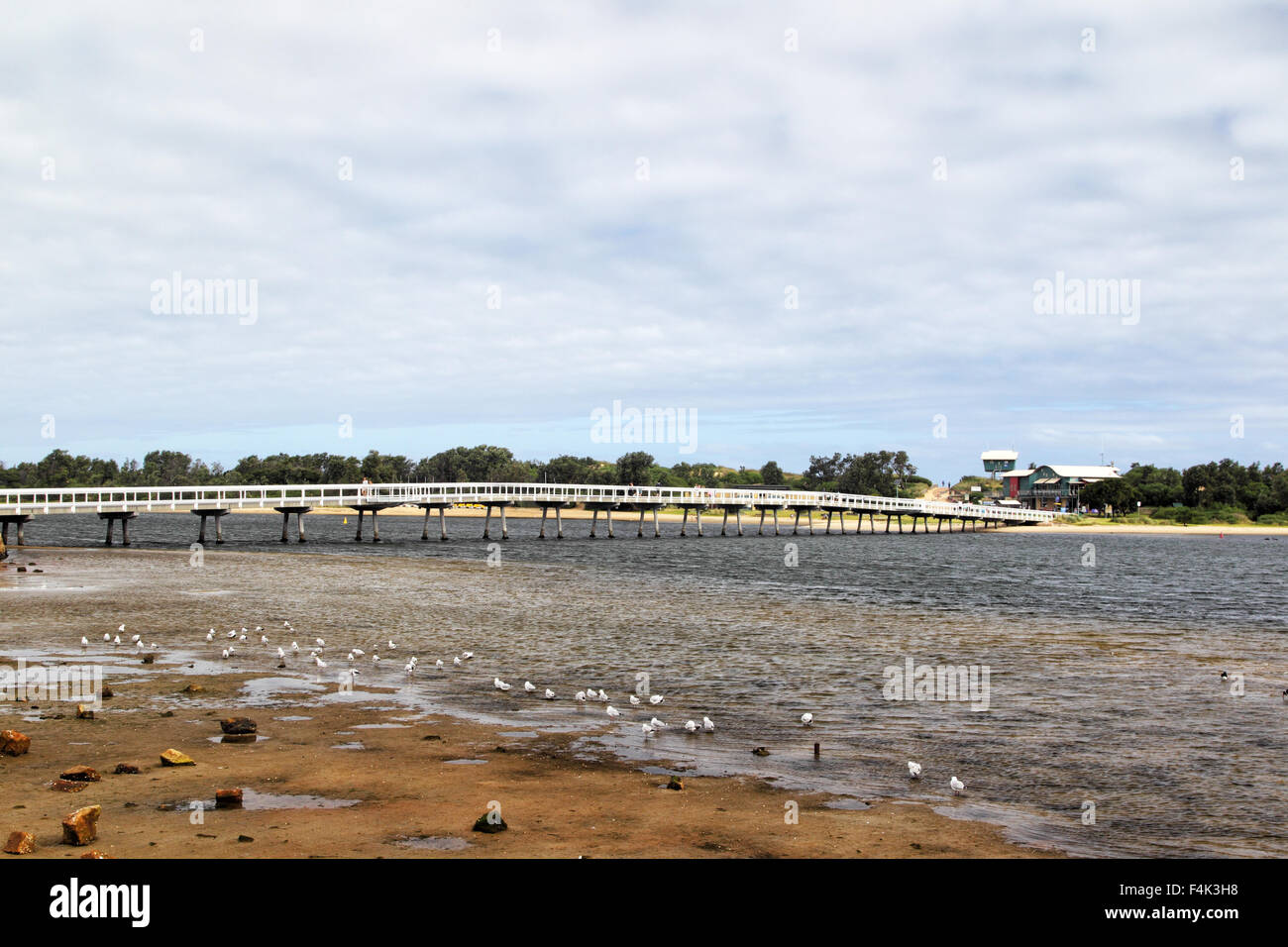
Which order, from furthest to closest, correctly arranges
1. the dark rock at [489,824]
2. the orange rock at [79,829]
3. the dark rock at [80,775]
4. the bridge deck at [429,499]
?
the bridge deck at [429,499] < the dark rock at [80,775] < the dark rock at [489,824] < the orange rock at [79,829]

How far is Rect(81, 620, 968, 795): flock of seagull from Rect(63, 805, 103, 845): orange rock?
8.21m

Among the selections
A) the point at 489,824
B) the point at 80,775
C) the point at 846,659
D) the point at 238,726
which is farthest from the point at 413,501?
the point at 489,824

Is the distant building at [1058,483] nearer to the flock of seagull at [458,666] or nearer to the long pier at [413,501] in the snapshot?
the long pier at [413,501]

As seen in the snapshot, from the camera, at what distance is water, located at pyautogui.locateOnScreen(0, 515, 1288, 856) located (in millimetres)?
13086

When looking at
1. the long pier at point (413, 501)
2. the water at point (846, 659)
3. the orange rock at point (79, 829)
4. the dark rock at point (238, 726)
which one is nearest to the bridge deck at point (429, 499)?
the long pier at point (413, 501)

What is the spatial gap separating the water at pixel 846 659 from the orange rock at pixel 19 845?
299 inches

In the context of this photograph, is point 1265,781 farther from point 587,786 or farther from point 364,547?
point 364,547

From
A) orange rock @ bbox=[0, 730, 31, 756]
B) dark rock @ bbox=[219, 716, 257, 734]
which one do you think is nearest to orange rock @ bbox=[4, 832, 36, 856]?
orange rock @ bbox=[0, 730, 31, 756]

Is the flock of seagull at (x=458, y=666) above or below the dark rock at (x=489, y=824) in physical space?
below

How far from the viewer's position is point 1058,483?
616 feet

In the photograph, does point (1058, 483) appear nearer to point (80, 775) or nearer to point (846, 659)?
point (846, 659)

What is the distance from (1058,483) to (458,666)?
186m

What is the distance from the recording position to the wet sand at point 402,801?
31.0 ft

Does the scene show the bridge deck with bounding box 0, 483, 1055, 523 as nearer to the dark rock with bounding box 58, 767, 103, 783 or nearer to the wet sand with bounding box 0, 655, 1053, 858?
the wet sand with bounding box 0, 655, 1053, 858
